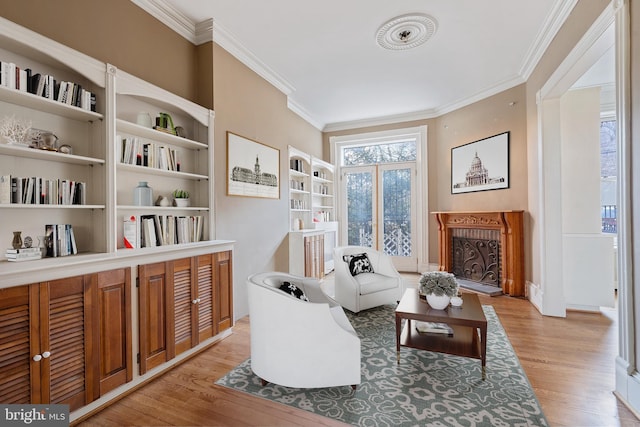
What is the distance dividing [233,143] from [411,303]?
8.58ft

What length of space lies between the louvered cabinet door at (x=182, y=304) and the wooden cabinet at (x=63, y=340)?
15.3 inches

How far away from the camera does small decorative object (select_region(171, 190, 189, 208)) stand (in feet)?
9.75

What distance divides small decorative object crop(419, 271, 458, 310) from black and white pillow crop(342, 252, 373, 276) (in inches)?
49.8

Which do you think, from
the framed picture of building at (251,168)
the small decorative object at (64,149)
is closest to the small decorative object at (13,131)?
the small decorative object at (64,149)

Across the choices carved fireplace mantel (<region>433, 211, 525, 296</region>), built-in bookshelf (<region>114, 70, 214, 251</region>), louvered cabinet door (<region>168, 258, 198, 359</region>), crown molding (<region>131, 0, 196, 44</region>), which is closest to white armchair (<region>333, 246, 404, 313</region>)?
built-in bookshelf (<region>114, 70, 214, 251</region>)

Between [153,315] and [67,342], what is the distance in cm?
56

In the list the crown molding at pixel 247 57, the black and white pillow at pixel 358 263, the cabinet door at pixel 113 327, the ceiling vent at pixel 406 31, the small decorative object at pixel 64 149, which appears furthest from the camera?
the black and white pillow at pixel 358 263

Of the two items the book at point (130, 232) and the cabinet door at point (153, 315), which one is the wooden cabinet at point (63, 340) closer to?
the cabinet door at point (153, 315)

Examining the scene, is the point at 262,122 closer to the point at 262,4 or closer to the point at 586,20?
the point at 262,4

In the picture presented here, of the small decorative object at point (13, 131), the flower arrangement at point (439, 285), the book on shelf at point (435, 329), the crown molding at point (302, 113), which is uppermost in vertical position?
the crown molding at point (302, 113)

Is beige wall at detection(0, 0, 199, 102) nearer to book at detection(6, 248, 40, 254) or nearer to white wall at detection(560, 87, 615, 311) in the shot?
book at detection(6, 248, 40, 254)

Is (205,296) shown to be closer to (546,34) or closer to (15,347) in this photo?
(15,347)

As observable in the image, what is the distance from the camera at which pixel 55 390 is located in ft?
5.67

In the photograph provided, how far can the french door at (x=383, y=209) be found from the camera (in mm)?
6250
